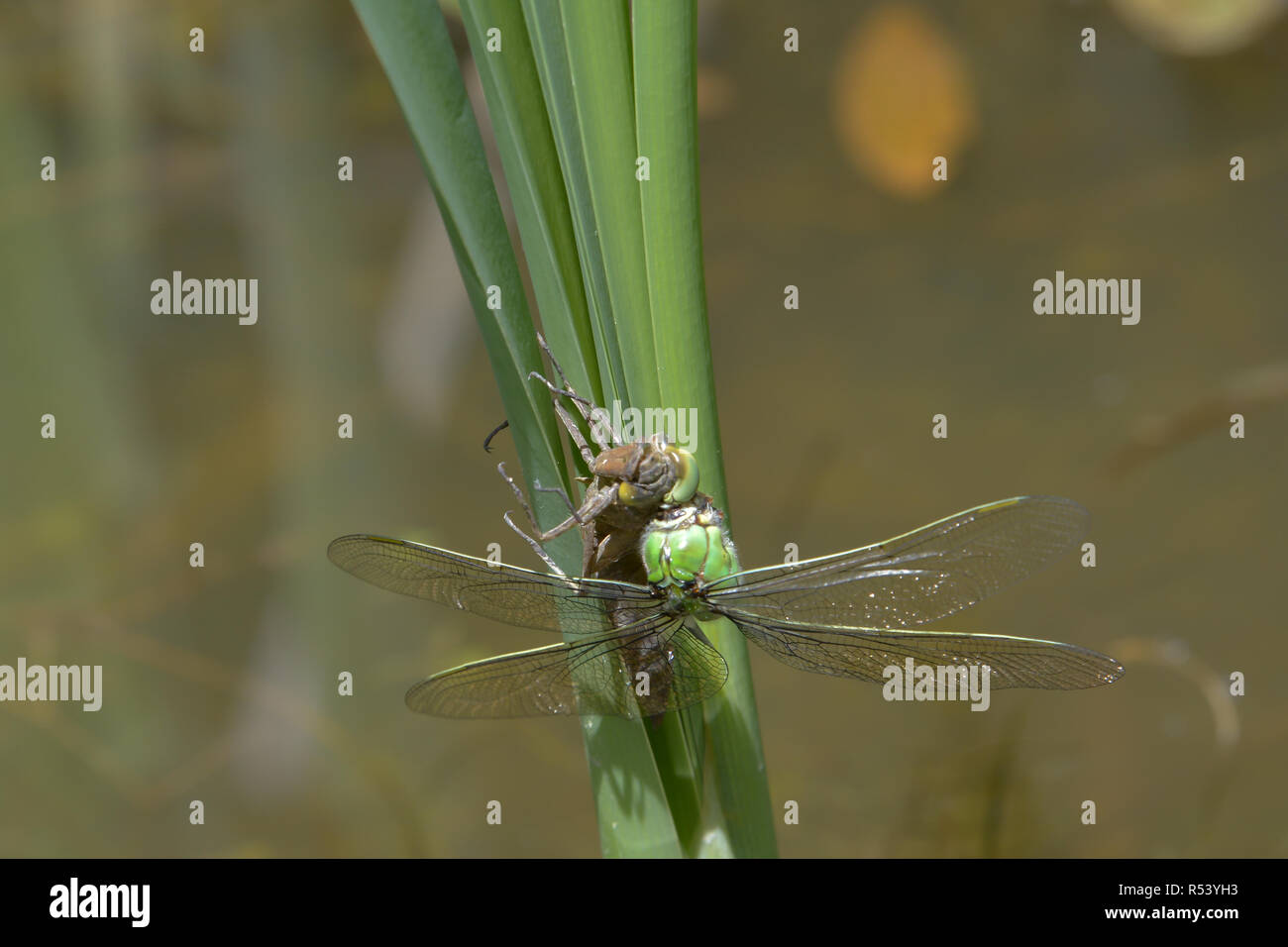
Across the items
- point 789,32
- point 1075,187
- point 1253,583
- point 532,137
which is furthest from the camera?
point 1075,187

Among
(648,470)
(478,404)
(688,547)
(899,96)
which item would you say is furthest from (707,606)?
(899,96)

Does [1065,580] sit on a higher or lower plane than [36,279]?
lower

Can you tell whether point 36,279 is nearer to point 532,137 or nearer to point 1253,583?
point 532,137

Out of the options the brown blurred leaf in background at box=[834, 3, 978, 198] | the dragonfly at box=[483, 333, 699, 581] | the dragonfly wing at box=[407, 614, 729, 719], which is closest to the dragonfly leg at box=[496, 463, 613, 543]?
the dragonfly at box=[483, 333, 699, 581]

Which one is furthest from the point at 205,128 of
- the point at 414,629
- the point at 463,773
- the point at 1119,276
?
the point at 1119,276

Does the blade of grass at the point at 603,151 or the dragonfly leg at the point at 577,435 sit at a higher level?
the blade of grass at the point at 603,151

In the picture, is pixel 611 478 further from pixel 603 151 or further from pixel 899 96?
pixel 899 96

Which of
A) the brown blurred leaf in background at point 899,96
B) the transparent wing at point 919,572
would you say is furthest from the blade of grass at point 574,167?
the brown blurred leaf in background at point 899,96

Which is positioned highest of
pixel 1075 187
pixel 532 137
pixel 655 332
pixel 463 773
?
pixel 1075 187

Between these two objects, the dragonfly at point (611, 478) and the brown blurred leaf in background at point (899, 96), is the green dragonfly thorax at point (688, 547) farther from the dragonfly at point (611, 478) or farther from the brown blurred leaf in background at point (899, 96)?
the brown blurred leaf in background at point (899, 96)
